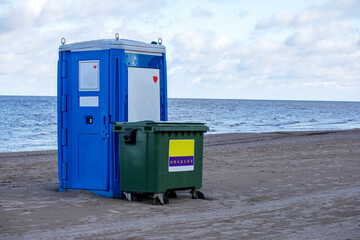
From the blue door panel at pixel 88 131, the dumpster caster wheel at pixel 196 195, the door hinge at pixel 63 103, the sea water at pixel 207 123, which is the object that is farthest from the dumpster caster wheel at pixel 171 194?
the sea water at pixel 207 123

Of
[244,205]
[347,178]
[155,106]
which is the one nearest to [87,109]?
[155,106]

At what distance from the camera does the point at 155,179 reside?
758cm

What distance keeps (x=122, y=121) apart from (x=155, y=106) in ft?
2.52

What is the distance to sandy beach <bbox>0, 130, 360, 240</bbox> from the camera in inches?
233

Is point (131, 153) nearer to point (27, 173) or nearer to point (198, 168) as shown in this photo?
point (198, 168)

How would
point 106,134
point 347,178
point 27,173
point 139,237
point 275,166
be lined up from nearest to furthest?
point 139,237 → point 106,134 → point 347,178 → point 27,173 → point 275,166

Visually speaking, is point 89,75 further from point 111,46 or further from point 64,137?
point 64,137

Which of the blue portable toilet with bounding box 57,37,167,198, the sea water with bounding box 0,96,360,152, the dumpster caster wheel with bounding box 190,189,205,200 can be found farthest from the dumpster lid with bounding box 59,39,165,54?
the sea water with bounding box 0,96,360,152

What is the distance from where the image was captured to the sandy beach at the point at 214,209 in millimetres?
5926

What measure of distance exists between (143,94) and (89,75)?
0.90 m

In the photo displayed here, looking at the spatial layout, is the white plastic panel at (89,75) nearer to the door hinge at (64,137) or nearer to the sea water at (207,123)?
the door hinge at (64,137)

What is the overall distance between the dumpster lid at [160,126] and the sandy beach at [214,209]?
3.51ft

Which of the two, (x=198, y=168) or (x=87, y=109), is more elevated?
(x=87, y=109)

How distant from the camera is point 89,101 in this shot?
8.41 meters
